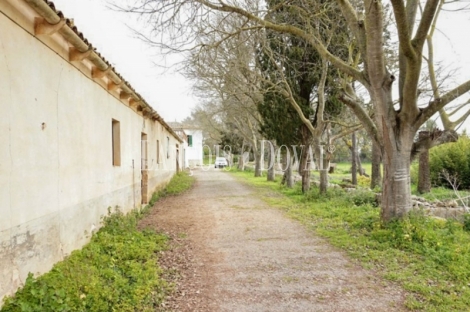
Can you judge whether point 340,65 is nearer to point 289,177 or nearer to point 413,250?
point 413,250

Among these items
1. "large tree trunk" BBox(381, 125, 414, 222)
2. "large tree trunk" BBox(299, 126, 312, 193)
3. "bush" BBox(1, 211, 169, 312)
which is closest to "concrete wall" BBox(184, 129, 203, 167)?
Result: "large tree trunk" BBox(299, 126, 312, 193)

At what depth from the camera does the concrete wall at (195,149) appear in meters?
49.0

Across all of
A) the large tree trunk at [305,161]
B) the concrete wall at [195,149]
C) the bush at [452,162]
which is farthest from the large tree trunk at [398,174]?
the concrete wall at [195,149]

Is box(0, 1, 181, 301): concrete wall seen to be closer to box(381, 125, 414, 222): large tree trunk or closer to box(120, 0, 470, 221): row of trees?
box(120, 0, 470, 221): row of trees

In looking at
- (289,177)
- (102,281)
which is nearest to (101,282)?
(102,281)

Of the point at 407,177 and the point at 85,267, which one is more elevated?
the point at 407,177

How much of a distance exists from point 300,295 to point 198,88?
14.3 meters

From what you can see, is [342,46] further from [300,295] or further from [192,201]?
[300,295]

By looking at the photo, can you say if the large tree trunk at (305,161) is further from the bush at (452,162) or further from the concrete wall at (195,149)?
the concrete wall at (195,149)

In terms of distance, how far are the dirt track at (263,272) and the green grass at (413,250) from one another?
274 mm

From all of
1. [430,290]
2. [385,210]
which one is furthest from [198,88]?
[430,290]

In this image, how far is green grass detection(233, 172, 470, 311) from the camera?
4172 mm

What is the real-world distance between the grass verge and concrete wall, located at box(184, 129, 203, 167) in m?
42.9

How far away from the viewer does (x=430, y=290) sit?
4.24m
